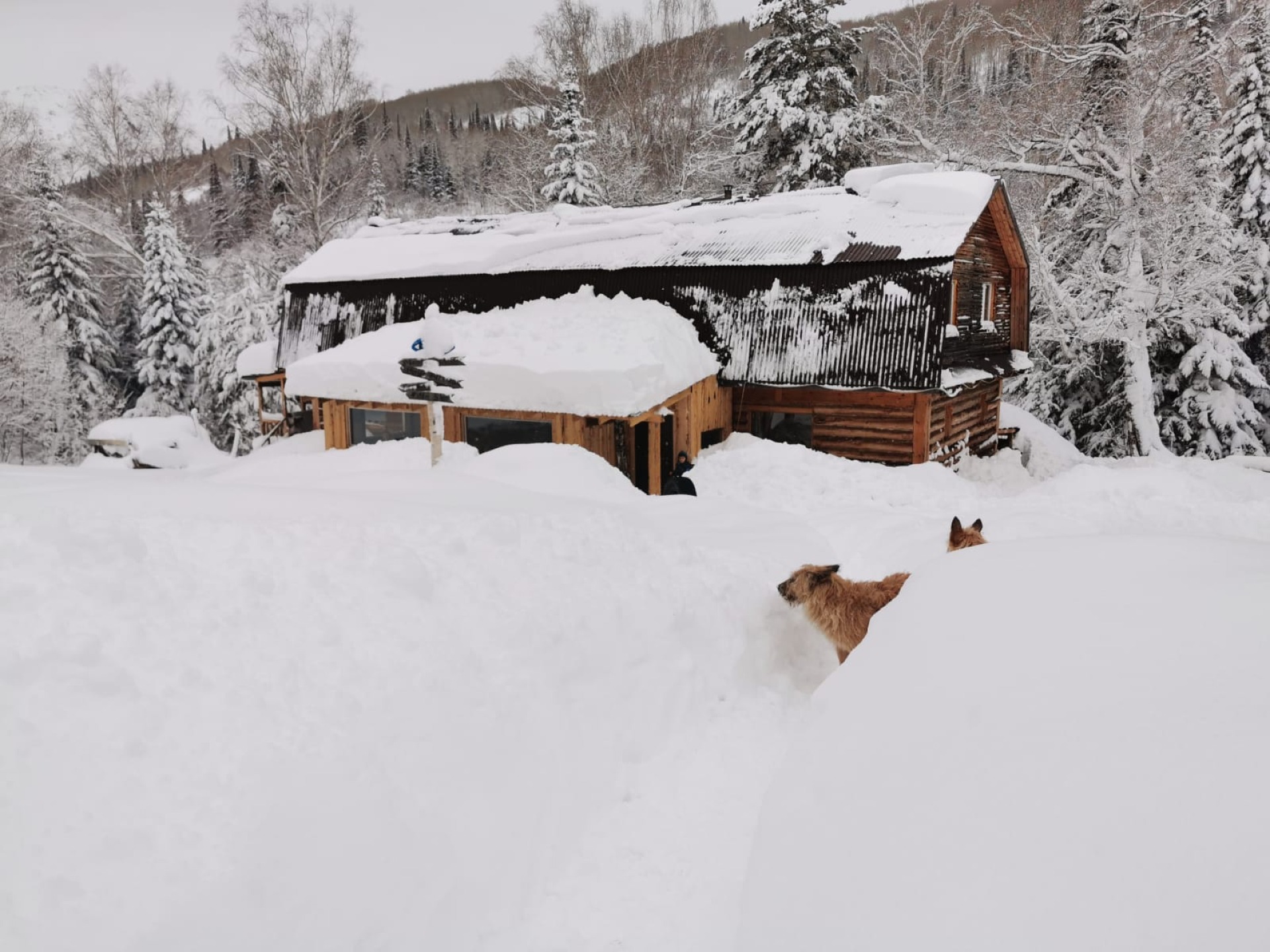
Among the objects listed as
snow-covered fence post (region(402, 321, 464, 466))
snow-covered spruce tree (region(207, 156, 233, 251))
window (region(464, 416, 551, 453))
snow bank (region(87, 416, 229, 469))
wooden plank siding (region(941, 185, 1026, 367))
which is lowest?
snow bank (region(87, 416, 229, 469))

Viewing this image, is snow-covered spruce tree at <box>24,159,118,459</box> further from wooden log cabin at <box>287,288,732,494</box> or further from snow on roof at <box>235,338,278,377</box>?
wooden log cabin at <box>287,288,732,494</box>

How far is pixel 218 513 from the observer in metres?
4.85

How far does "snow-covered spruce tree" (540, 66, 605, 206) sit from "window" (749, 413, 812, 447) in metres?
14.2

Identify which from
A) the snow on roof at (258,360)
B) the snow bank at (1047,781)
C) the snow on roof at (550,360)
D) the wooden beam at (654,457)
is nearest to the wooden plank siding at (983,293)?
the snow on roof at (550,360)

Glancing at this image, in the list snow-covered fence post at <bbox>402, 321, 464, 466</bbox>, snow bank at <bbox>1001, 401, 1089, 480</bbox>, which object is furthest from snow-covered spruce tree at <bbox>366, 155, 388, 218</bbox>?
snow bank at <bbox>1001, 401, 1089, 480</bbox>

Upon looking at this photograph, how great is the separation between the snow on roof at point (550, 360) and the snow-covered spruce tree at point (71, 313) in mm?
23766

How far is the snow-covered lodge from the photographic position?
12.6m

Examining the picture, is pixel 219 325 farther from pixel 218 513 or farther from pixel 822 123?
pixel 218 513

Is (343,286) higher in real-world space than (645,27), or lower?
lower

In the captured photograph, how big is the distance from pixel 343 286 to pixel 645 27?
1865 cm

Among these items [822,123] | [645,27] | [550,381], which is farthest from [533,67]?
[550,381]

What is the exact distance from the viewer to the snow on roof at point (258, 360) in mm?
21242

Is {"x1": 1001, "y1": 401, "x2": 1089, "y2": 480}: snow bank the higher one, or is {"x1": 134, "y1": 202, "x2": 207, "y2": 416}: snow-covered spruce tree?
{"x1": 134, "y1": 202, "x2": 207, "y2": 416}: snow-covered spruce tree

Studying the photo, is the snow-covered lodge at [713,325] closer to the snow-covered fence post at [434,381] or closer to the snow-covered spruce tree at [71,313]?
the snow-covered fence post at [434,381]
